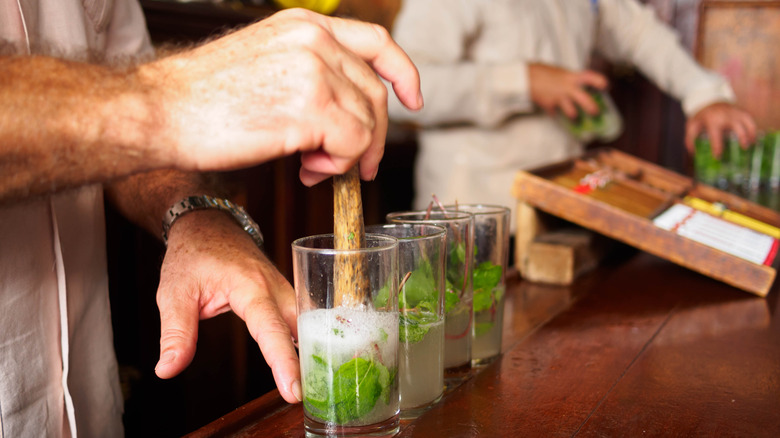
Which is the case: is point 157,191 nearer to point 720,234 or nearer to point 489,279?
point 489,279

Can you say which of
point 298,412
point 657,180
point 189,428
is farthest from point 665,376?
point 189,428

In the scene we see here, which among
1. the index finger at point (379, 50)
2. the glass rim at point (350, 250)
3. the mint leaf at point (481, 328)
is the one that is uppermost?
→ the index finger at point (379, 50)

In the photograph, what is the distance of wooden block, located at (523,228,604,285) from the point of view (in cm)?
150

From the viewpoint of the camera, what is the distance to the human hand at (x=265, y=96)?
56cm

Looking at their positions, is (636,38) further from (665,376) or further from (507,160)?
(665,376)

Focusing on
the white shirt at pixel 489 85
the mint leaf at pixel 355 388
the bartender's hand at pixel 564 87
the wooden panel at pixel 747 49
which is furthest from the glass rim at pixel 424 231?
the wooden panel at pixel 747 49

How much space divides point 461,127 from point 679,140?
2299 mm

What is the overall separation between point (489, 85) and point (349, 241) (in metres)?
1.66

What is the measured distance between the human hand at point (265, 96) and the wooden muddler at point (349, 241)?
8 centimetres

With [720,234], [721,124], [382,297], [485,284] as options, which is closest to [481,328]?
[485,284]

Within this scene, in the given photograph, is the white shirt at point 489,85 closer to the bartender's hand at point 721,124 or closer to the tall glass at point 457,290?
the bartender's hand at point 721,124

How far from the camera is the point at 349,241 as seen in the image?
68cm

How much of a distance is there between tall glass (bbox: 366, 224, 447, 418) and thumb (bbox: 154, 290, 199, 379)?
0.75 feet

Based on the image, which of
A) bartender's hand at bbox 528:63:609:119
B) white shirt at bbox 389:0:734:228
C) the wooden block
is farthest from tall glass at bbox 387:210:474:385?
white shirt at bbox 389:0:734:228
